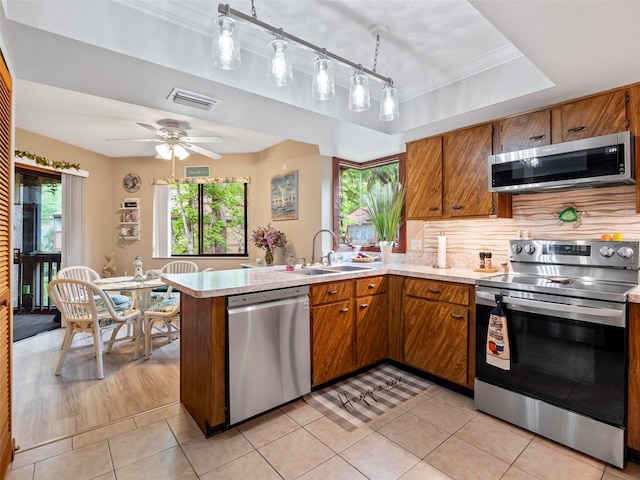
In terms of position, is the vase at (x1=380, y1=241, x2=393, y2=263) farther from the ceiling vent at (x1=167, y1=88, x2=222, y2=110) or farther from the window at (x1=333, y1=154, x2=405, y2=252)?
the ceiling vent at (x1=167, y1=88, x2=222, y2=110)

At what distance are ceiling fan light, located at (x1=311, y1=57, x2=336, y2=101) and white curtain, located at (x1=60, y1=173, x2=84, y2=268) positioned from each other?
458 cm

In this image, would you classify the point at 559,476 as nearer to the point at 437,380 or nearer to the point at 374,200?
the point at 437,380

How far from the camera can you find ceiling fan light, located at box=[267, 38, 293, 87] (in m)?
1.66

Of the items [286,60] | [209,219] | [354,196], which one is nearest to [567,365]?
[286,60]

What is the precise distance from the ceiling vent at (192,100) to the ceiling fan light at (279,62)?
70 cm

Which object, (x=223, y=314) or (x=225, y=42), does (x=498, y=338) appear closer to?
(x=223, y=314)

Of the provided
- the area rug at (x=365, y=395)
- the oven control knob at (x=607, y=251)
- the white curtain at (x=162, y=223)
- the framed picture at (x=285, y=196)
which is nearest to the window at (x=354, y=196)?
the framed picture at (x=285, y=196)

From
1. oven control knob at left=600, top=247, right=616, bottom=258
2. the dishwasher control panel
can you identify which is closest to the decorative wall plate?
the dishwasher control panel

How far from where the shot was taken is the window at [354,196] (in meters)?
3.97

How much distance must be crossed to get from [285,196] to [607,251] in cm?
339

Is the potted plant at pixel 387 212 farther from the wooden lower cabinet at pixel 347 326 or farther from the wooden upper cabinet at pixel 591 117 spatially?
the wooden upper cabinet at pixel 591 117

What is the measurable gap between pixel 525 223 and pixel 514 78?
3.61 ft

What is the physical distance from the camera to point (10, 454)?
1735 mm

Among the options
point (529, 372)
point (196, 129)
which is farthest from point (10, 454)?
point (196, 129)
